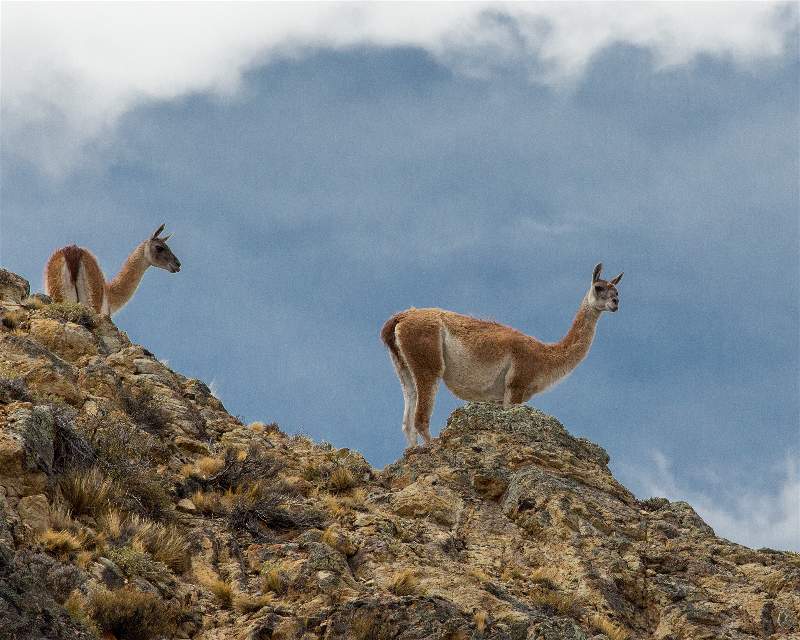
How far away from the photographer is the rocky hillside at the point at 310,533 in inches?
418

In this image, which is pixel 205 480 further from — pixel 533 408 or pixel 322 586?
pixel 533 408

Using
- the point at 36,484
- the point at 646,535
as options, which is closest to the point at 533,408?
the point at 646,535

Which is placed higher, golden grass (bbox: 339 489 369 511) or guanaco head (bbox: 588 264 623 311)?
guanaco head (bbox: 588 264 623 311)

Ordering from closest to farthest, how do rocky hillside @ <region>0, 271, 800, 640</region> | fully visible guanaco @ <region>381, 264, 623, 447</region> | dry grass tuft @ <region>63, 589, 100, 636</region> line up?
dry grass tuft @ <region>63, 589, 100, 636</region>, rocky hillside @ <region>0, 271, 800, 640</region>, fully visible guanaco @ <region>381, 264, 623, 447</region>

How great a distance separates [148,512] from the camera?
1244 centimetres

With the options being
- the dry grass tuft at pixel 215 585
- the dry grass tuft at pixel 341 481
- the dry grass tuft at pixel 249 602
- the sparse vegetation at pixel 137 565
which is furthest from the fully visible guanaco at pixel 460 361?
the sparse vegetation at pixel 137 565

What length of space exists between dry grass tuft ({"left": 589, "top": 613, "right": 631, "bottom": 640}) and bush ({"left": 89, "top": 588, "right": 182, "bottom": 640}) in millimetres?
A: 4757

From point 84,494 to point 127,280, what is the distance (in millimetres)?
13590

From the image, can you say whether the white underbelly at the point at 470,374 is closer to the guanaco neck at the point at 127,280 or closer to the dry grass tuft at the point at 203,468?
the dry grass tuft at the point at 203,468

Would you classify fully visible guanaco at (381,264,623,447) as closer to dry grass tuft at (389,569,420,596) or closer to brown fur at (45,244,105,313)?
dry grass tuft at (389,569,420,596)

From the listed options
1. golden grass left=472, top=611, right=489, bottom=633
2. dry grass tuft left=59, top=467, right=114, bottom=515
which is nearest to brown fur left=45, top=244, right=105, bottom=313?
dry grass tuft left=59, top=467, right=114, bottom=515

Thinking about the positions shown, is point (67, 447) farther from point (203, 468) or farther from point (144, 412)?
point (144, 412)

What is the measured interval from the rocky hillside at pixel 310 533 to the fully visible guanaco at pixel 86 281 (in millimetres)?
4156

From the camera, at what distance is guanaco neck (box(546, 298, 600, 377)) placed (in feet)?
64.7
